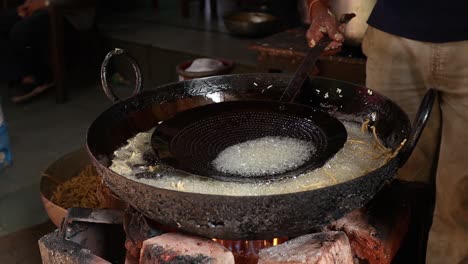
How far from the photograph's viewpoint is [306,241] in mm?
1527

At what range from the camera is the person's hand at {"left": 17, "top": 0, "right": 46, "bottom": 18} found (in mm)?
4916

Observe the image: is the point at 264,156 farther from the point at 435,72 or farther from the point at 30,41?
the point at 30,41

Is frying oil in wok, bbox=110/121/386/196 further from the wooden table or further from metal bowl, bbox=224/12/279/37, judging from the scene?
metal bowl, bbox=224/12/279/37

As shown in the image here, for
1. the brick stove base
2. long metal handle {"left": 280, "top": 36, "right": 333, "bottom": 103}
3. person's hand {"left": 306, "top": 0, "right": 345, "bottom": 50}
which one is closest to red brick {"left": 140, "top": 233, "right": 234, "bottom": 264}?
the brick stove base

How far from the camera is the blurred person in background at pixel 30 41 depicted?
4.97m

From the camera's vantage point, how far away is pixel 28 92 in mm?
5246

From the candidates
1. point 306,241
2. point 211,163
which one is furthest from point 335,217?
point 211,163

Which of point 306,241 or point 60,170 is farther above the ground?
point 306,241

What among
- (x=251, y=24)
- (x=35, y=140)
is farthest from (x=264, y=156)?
(x=251, y=24)

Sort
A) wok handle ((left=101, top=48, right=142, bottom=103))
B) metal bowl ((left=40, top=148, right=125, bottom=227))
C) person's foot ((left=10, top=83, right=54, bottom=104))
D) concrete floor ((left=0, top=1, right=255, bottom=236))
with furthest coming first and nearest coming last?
1. person's foot ((left=10, top=83, right=54, bottom=104))
2. concrete floor ((left=0, top=1, right=255, bottom=236))
3. metal bowl ((left=40, top=148, right=125, bottom=227))
4. wok handle ((left=101, top=48, right=142, bottom=103))

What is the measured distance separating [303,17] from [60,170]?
1941 mm

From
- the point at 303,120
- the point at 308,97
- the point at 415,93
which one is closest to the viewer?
the point at 303,120

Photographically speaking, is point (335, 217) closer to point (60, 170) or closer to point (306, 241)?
point (306, 241)

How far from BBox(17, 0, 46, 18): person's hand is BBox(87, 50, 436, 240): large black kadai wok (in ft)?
11.0
